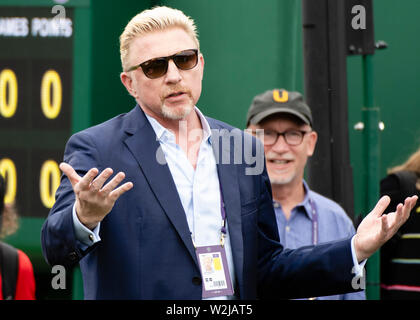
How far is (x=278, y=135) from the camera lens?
3961 mm

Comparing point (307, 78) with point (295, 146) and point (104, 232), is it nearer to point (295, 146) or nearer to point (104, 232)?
point (295, 146)

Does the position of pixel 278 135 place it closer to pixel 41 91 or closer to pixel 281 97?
pixel 281 97

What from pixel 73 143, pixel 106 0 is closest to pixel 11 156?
pixel 106 0

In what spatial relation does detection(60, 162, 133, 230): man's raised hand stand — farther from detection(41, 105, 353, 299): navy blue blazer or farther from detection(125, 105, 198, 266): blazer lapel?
detection(125, 105, 198, 266): blazer lapel

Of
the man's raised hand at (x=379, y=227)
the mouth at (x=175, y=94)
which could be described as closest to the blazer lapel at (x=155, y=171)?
the mouth at (x=175, y=94)

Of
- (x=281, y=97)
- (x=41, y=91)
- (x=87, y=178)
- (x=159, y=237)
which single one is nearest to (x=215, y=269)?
(x=159, y=237)

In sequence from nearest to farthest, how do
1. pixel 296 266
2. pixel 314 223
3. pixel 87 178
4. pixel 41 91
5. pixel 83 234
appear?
pixel 87 178, pixel 83 234, pixel 296 266, pixel 314 223, pixel 41 91

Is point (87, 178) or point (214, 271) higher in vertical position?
point (87, 178)

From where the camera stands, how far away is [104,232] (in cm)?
242

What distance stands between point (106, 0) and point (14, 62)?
73 centimetres

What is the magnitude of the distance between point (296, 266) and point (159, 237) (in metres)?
0.53

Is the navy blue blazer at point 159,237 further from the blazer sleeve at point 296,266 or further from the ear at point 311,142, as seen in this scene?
the ear at point 311,142

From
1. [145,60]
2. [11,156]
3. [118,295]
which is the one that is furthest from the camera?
[11,156]
